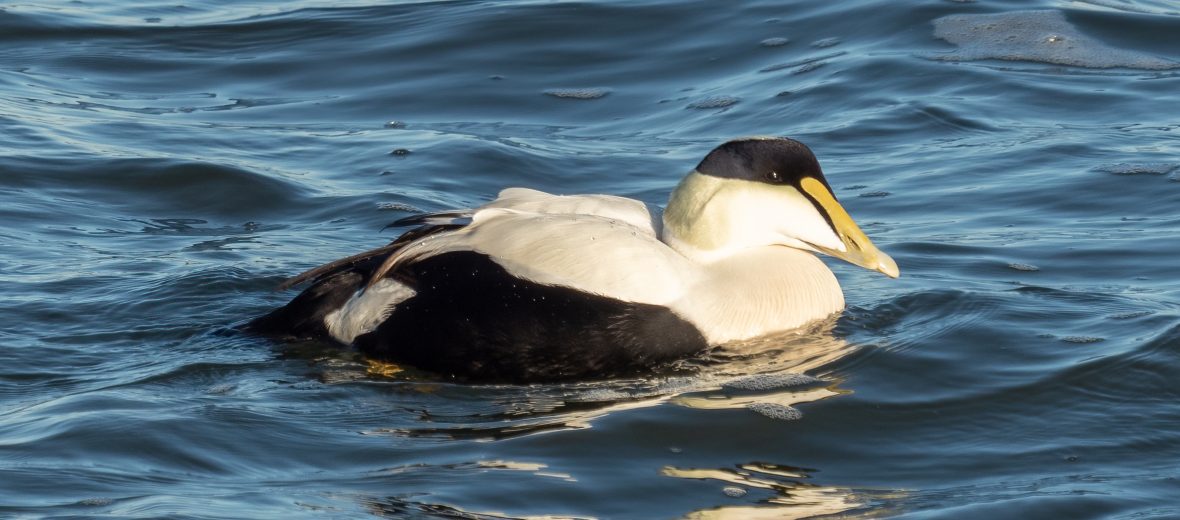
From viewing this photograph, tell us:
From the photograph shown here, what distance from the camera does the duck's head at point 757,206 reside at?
5.83 meters

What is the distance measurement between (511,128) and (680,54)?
1.70 metres

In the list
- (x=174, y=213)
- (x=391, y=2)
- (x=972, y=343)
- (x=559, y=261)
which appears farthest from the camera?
(x=391, y=2)

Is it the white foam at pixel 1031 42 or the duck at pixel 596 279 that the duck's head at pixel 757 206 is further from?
the white foam at pixel 1031 42

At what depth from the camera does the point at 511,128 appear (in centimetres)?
946

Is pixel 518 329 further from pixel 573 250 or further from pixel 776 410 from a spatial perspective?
pixel 776 410

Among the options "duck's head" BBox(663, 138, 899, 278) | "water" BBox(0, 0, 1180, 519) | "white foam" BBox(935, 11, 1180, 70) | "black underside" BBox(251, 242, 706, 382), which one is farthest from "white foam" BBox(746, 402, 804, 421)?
"white foam" BBox(935, 11, 1180, 70)

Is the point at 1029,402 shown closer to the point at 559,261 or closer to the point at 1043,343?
the point at 1043,343

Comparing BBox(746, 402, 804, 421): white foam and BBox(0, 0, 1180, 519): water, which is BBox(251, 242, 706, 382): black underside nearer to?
BBox(0, 0, 1180, 519): water

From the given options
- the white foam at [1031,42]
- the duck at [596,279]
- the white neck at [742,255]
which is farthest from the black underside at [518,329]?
the white foam at [1031,42]

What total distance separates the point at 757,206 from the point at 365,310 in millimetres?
1348

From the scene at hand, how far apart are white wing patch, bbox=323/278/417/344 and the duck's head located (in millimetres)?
930

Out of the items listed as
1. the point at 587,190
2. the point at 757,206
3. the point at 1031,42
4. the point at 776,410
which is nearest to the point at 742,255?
the point at 757,206

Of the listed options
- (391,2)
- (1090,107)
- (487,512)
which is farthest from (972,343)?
(391,2)

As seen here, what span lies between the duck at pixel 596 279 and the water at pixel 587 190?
112 mm
